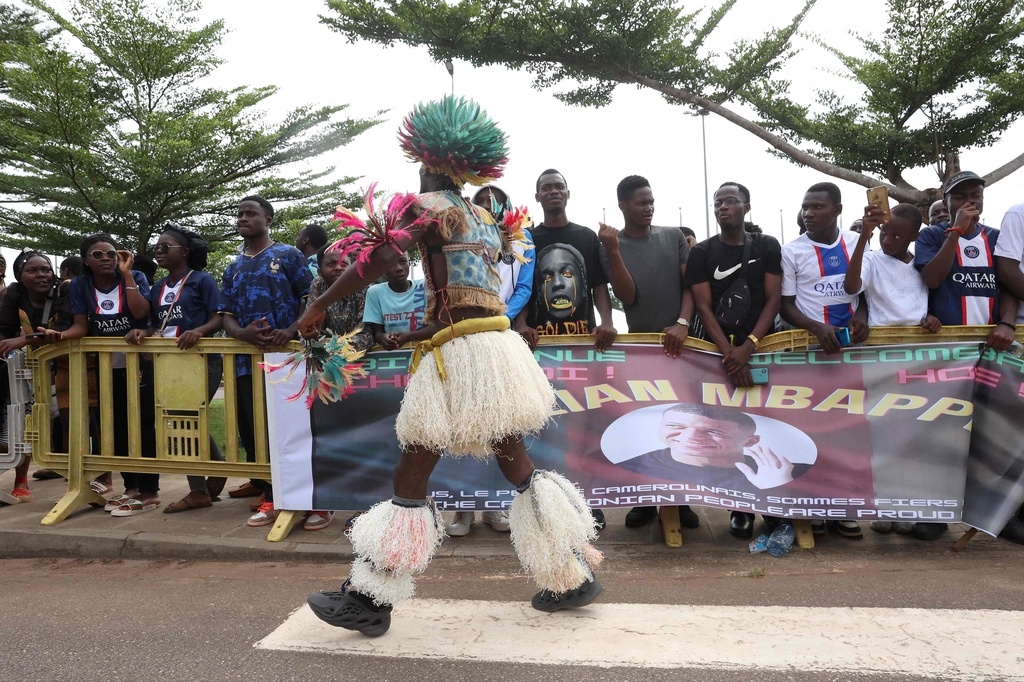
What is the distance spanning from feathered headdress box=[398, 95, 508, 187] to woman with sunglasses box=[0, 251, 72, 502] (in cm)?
440

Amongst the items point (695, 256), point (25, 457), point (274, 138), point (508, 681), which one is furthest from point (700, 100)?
point (508, 681)

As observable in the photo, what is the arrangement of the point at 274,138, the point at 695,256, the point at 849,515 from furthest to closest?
the point at 274,138, the point at 695,256, the point at 849,515

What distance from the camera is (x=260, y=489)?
6172mm

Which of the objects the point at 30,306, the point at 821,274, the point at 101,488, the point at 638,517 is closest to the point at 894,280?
the point at 821,274

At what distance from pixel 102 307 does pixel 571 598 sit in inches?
168

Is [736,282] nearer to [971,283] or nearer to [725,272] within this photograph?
[725,272]

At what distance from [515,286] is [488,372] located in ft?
6.26

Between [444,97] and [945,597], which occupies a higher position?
[444,97]

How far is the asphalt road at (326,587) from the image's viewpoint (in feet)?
9.97

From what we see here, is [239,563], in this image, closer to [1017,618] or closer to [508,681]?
[508,681]

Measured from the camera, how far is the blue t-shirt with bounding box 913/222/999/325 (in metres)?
4.95

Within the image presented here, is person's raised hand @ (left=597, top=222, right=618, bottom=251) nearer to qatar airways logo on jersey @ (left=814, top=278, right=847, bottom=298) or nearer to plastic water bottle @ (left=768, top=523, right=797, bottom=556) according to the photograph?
qatar airways logo on jersey @ (left=814, top=278, right=847, bottom=298)

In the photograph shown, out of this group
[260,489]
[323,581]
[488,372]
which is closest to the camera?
[488,372]

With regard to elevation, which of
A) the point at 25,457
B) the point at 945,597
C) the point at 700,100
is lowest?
the point at 945,597
